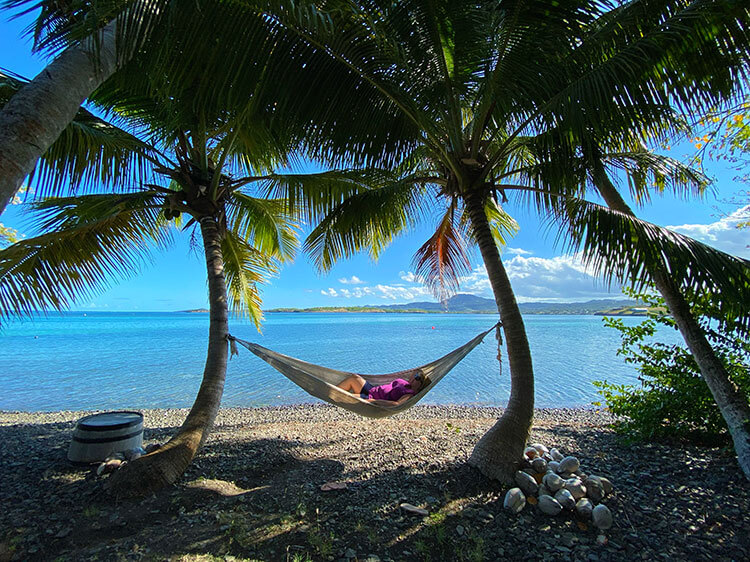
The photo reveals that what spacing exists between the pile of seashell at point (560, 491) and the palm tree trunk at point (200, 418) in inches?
83.1

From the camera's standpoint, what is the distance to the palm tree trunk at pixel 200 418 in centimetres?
225

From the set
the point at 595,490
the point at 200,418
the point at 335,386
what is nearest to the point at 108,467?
the point at 200,418

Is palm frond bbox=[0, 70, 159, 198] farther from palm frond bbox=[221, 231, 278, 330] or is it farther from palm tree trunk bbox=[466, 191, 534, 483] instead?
palm tree trunk bbox=[466, 191, 534, 483]

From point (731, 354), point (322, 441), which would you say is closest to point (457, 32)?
point (731, 354)

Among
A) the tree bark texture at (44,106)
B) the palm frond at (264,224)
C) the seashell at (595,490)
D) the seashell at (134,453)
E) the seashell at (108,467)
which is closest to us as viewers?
the tree bark texture at (44,106)

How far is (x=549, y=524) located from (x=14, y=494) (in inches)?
126

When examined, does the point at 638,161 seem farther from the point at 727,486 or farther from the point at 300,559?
the point at 300,559

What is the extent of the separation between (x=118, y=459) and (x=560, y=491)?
119 inches

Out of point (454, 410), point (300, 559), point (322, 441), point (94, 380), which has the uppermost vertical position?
point (300, 559)

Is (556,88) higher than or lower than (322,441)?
higher

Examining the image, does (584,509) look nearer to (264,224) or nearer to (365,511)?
(365,511)

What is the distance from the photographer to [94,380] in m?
10.3

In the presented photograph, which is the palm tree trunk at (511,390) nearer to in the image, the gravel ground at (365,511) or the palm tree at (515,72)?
the palm tree at (515,72)

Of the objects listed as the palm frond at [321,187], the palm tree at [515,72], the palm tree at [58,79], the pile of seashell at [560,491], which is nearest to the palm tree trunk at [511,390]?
the palm tree at [515,72]
